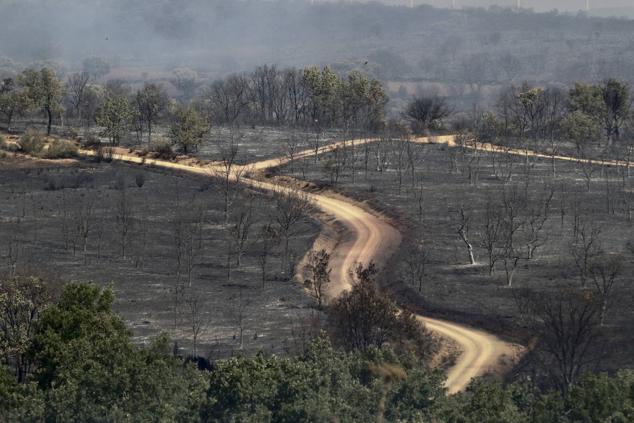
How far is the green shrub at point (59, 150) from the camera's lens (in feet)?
304

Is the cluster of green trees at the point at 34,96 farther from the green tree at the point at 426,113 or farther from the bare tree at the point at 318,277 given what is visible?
the bare tree at the point at 318,277

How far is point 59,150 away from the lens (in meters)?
93.1

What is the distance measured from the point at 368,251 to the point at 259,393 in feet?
109

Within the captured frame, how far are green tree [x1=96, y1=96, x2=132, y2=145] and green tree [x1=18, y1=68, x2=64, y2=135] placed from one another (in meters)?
7.47

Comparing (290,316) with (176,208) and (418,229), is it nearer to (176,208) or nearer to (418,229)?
(418,229)

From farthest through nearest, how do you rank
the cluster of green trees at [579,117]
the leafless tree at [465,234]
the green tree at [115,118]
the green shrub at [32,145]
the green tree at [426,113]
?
the green tree at [426,113]
the cluster of green trees at [579,117]
the green tree at [115,118]
the green shrub at [32,145]
the leafless tree at [465,234]

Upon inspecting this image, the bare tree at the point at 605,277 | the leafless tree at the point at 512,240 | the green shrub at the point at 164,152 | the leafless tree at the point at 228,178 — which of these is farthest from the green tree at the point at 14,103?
the bare tree at the point at 605,277

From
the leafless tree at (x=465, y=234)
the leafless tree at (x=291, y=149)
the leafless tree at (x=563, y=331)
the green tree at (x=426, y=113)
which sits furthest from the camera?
the green tree at (x=426, y=113)

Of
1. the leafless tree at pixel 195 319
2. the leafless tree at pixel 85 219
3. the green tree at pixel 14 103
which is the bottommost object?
the leafless tree at pixel 195 319

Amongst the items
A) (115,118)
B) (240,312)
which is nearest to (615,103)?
(115,118)

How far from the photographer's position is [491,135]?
105625mm

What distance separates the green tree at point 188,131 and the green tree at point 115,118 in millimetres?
5054

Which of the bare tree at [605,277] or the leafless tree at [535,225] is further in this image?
the leafless tree at [535,225]

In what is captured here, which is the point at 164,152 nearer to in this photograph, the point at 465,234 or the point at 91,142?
the point at 91,142
